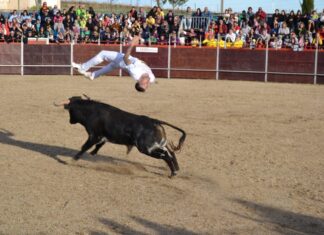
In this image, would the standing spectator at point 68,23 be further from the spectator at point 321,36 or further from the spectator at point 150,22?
the spectator at point 321,36

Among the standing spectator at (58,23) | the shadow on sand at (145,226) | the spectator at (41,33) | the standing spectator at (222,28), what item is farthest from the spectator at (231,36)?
the shadow on sand at (145,226)

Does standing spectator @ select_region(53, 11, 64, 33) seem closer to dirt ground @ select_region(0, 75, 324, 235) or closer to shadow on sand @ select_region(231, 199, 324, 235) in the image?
dirt ground @ select_region(0, 75, 324, 235)

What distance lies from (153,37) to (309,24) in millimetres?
5753

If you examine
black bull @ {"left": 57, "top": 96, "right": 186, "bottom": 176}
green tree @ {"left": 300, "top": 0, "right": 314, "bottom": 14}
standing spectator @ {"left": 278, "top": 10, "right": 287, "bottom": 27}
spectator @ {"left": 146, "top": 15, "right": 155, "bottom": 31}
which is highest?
green tree @ {"left": 300, "top": 0, "right": 314, "bottom": 14}

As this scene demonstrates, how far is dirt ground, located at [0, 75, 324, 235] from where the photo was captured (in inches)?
218

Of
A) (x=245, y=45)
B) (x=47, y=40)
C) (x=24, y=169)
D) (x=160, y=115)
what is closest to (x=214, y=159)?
(x=24, y=169)

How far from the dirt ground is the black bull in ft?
1.09

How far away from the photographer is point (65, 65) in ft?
72.8

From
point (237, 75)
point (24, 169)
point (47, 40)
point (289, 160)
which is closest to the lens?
point (24, 169)

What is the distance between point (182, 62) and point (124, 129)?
1465cm

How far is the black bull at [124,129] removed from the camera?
7273 millimetres

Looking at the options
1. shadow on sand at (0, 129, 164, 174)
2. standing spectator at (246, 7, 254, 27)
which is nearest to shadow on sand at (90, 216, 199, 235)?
shadow on sand at (0, 129, 164, 174)

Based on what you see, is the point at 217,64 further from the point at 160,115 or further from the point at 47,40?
the point at 160,115

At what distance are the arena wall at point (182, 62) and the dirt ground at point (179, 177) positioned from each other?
6834mm
